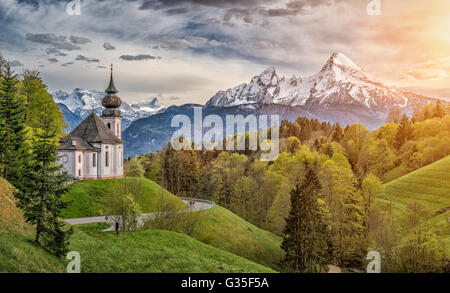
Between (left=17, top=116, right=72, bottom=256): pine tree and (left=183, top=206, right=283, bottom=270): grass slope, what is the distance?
57.7 feet

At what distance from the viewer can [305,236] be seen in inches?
1221

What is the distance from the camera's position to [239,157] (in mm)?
71438

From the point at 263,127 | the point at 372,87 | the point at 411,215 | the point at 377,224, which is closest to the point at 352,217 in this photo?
the point at 377,224

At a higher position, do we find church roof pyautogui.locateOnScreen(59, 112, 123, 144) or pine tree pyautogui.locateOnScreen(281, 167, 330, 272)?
church roof pyautogui.locateOnScreen(59, 112, 123, 144)

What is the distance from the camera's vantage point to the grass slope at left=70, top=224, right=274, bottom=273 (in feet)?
52.3

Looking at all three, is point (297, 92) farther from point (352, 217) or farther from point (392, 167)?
point (352, 217)

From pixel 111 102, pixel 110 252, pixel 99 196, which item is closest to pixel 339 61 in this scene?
pixel 111 102

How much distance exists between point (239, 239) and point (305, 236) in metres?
7.59

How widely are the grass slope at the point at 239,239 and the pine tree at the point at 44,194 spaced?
1760 centimetres

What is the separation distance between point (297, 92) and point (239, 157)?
58.0 metres

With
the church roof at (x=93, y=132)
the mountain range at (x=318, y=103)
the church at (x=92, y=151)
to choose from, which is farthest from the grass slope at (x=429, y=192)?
the church roof at (x=93, y=132)

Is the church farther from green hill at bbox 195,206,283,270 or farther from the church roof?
green hill at bbox 195,206,283,270

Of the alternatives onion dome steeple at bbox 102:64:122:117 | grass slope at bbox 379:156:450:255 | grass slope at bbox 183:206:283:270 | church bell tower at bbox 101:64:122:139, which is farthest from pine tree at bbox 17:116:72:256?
grass slope at bbox 379:156:450:255

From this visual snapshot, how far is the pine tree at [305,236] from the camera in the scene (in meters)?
31.0
